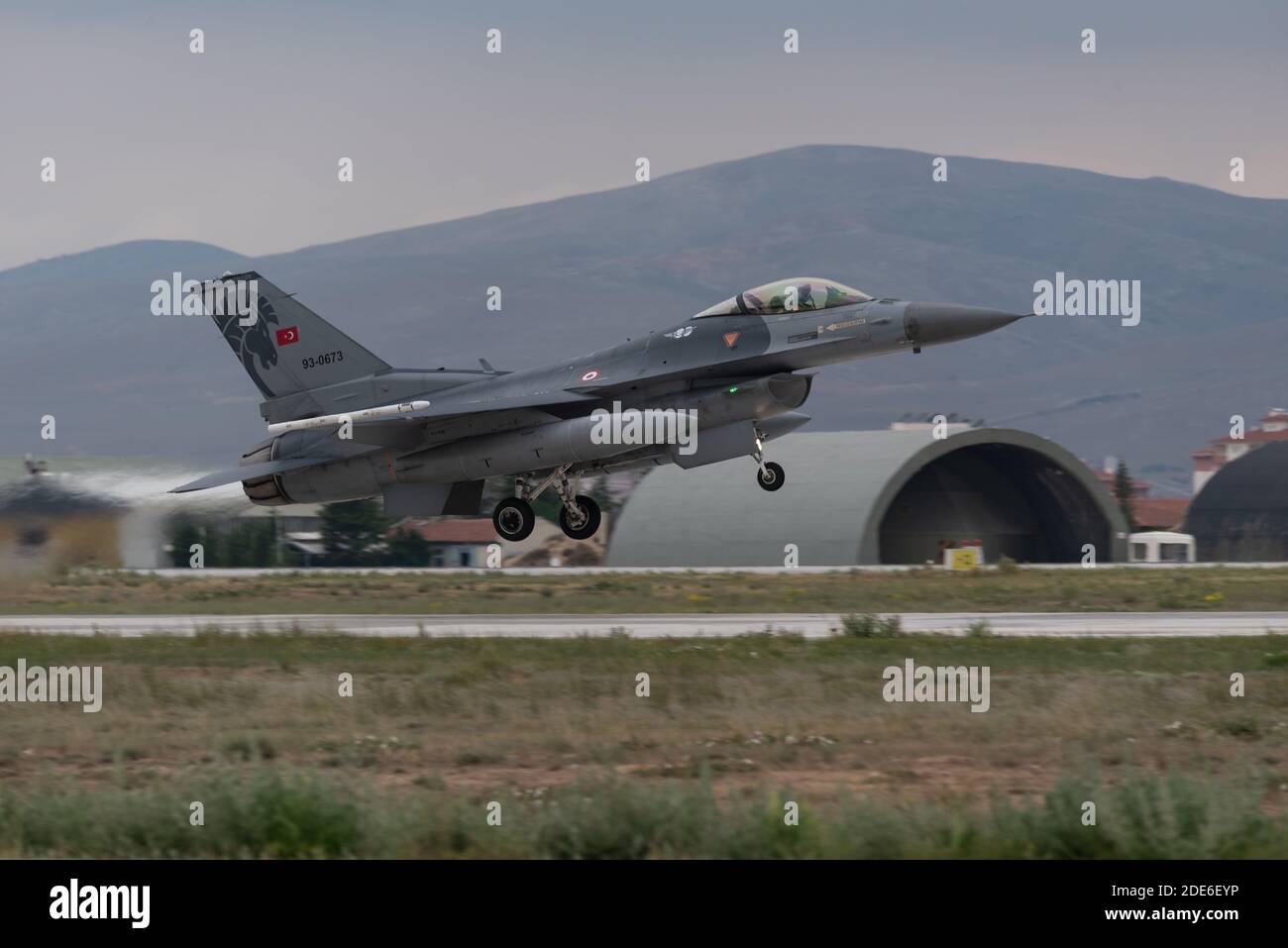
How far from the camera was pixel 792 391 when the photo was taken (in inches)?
916

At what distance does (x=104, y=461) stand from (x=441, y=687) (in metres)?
16.0

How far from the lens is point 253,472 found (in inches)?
1015

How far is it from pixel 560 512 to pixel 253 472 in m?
5.21

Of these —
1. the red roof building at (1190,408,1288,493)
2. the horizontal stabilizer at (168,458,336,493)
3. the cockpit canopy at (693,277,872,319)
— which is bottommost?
the horizontal stabilizer at (168,458,336,493)

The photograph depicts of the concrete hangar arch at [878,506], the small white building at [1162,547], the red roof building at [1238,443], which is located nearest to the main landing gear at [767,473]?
the concrete hangar arch at [878,506]

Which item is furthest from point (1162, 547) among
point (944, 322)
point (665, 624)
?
point (944, 322)

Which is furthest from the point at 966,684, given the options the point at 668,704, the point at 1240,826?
the point at 1240,826

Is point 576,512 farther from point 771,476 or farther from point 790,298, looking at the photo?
point 790,298

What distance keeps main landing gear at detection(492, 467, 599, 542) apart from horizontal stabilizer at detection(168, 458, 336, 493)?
3.01m

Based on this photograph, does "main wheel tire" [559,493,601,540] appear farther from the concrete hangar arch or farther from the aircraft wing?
the concrete hangar arch

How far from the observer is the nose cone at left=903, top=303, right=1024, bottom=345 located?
22.0 metres

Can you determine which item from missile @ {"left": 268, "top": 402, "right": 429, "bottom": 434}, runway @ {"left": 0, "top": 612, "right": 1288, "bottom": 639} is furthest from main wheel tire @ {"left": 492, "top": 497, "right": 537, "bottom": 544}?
missile @ {"left": 268, "top": 402, "right": 429, "bottom": 434}

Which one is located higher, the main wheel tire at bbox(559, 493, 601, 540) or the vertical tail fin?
the vertical tail fin
